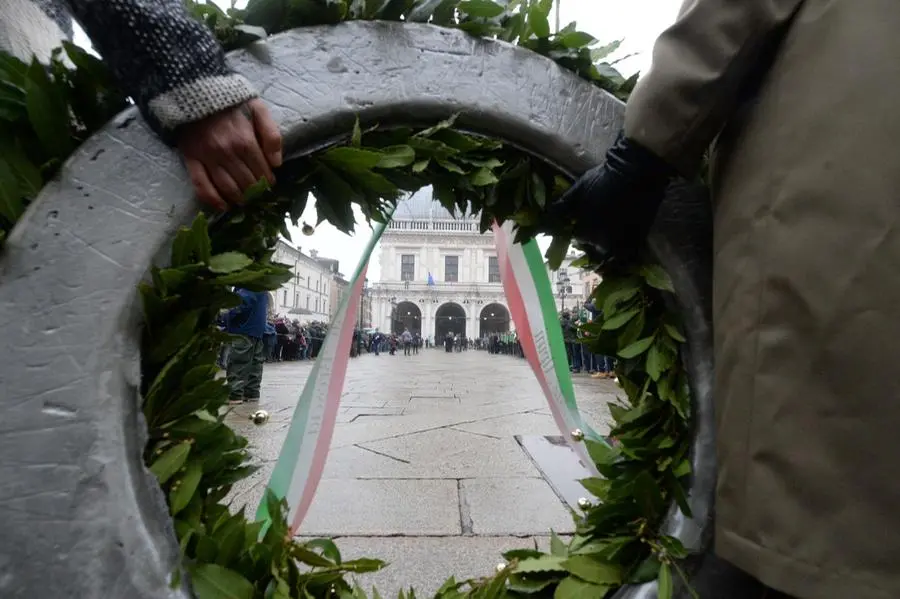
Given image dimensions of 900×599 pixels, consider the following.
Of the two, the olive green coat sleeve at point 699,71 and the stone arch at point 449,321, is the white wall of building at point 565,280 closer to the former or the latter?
the olive green coat sleeve at point 699,71

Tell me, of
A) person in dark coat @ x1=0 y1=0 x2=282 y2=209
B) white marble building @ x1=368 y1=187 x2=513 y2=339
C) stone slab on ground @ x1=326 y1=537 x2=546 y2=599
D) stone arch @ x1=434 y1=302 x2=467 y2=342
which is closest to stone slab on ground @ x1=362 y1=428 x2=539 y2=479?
stone slab on ground @ x1=326 y1=537 x2=546 y2=599

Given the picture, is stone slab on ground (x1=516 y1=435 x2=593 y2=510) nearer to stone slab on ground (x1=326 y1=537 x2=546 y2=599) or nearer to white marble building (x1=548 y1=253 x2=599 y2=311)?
stone slab on ground (x1=326 y1=537 x2=546 y2=599)

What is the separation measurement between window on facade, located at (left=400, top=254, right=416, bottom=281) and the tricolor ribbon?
57.0 metres

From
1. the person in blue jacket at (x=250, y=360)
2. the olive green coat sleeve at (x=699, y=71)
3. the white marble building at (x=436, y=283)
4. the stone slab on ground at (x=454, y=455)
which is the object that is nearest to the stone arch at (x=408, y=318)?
the white marble building at (x=436, y=283)

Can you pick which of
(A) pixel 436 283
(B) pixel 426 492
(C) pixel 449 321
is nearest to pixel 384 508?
(B) pixel 426 492

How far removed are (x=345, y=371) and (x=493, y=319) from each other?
216 feet

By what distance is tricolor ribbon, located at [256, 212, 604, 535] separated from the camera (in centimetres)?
174

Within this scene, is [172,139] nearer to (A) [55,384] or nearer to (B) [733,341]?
(A) [55,384]

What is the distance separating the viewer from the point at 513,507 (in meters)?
2.45

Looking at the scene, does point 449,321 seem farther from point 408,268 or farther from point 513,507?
point 513,507

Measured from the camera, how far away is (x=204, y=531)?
1062mm

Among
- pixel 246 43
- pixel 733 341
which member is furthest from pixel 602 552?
pixel 246 43

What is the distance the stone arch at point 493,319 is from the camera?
65.1m

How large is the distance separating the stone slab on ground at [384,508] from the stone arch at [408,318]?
59.6 metres
